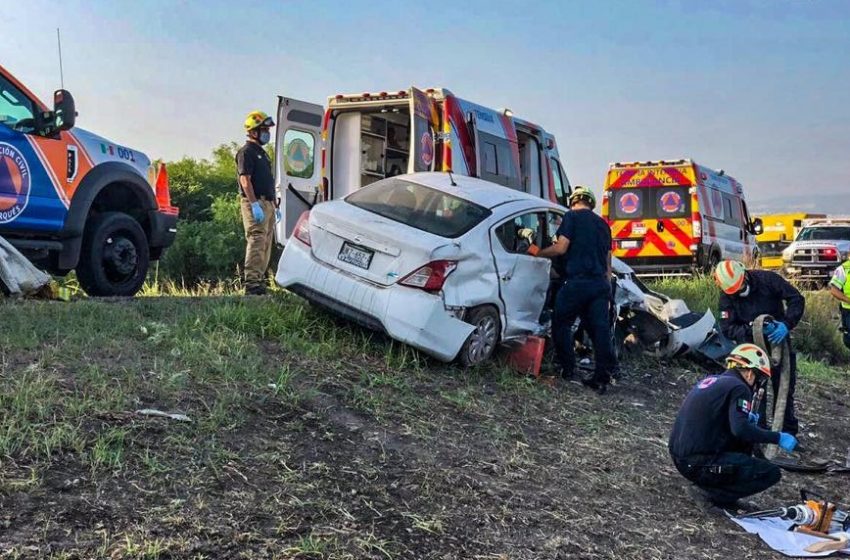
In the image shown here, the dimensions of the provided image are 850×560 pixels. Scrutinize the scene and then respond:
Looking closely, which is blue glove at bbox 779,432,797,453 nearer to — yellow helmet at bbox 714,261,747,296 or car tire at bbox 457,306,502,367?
yellow helmet at bbox 714,261,747,296

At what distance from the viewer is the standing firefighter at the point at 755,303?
6387 mm

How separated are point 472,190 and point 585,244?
105cm

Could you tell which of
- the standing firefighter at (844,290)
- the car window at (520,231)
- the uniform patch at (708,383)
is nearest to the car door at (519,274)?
the car window at (520,231)

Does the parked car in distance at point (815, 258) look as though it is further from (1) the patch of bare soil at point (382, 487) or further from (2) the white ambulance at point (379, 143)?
(1) the patch of bare soil at point (382, 487)

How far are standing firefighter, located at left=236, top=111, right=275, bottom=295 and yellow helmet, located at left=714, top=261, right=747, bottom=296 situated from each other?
14.6 feet

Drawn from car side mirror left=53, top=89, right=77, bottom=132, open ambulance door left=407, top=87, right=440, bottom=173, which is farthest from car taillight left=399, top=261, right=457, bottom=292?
car side mirror left=53, top=89, right=77, bottom=132

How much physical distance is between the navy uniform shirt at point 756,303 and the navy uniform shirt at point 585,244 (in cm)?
104

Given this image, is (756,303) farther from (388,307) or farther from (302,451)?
(302,451)

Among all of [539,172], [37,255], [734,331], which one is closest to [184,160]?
[539,172]

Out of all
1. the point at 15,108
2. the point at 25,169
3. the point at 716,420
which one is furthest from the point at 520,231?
the point at 15,108

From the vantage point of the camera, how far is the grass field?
10.9 feet

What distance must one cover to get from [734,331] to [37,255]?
20.0 feet

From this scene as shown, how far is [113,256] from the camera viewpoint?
316 inches

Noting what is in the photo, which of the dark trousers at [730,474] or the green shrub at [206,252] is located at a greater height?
the dark trousers at [730,474]
